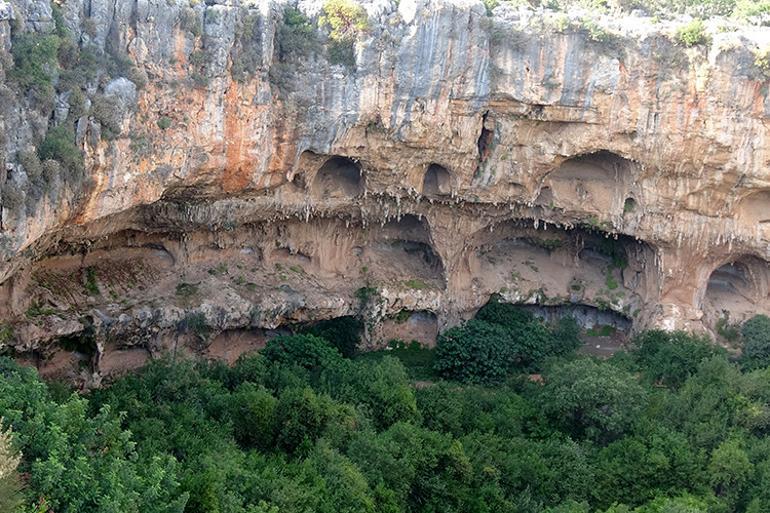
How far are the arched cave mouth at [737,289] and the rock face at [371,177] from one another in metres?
0.09

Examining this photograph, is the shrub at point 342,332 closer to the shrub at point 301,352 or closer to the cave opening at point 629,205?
the shrub at point 301,352

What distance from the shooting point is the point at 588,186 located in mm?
32969

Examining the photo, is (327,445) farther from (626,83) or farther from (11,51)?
(626,83)

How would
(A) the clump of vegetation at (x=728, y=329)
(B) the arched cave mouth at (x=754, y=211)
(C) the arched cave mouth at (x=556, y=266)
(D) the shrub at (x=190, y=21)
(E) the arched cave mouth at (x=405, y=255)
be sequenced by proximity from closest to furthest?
(D) the shrub at (x=190, y=21)
(B) the arched cave mouth at (x=754, y=211)
(A) the clump of vegetation at (x=728, y=329)
(E) the arched cave mouth at (x=405, y=255)
(C) the arched cave mouth at (x=556, y=266)

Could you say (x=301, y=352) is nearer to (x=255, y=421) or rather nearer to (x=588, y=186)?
(x=255, y=421)

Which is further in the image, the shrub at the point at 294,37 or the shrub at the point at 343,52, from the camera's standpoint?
the shrub at the point at 343,52

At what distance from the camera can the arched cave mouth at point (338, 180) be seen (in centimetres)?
3081

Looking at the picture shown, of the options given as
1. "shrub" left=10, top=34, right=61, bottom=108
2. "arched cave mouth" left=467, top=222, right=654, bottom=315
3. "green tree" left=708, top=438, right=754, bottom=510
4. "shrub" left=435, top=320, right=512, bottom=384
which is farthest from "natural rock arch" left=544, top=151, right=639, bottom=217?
"shrub" left=10, top=34, right=61, bottom=108

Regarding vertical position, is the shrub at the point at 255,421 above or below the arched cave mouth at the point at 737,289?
below

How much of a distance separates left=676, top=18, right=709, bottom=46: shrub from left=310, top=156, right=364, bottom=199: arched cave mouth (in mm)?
11342

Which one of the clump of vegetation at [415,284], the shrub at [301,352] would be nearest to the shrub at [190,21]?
the shrub at [301,352]

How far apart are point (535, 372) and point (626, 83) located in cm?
1080

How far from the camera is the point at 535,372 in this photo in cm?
3275

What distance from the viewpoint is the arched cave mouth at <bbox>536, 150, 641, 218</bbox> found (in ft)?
107
